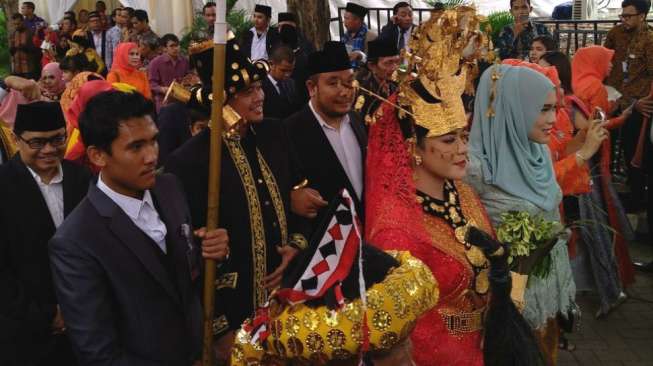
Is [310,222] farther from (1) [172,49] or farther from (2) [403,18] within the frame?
(1) [172,49]

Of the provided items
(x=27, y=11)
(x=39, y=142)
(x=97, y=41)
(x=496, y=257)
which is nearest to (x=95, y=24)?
(x=97, y=41)

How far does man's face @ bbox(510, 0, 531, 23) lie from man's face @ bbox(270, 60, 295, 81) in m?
3.03

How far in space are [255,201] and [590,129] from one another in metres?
1.93

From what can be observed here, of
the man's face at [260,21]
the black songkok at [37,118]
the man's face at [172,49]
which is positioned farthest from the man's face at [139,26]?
the black songkok at [37,118]

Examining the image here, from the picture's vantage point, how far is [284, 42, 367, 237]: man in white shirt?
173 inches

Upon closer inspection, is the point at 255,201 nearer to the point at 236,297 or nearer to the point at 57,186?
the point at 236,297

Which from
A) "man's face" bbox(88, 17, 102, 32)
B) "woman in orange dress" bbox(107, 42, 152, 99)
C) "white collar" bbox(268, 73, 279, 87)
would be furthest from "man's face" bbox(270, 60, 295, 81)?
"man's face" bbox(88, 17, 102, 32)

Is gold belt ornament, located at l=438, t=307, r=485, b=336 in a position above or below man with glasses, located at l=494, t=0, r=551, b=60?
below

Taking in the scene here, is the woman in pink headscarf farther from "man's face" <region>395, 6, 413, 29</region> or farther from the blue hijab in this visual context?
the blue hijab

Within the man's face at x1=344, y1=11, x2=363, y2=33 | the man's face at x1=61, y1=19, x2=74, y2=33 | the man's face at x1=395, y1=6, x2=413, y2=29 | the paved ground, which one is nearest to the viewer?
the paved ground

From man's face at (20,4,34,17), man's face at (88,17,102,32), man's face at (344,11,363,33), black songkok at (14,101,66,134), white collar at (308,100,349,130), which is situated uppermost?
man's face at (20,4,34,17)

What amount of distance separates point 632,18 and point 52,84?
21.3 ft

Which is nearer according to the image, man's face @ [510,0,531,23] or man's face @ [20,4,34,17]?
man's face @ [510,0,531,23]

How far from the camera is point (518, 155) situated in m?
3.68
